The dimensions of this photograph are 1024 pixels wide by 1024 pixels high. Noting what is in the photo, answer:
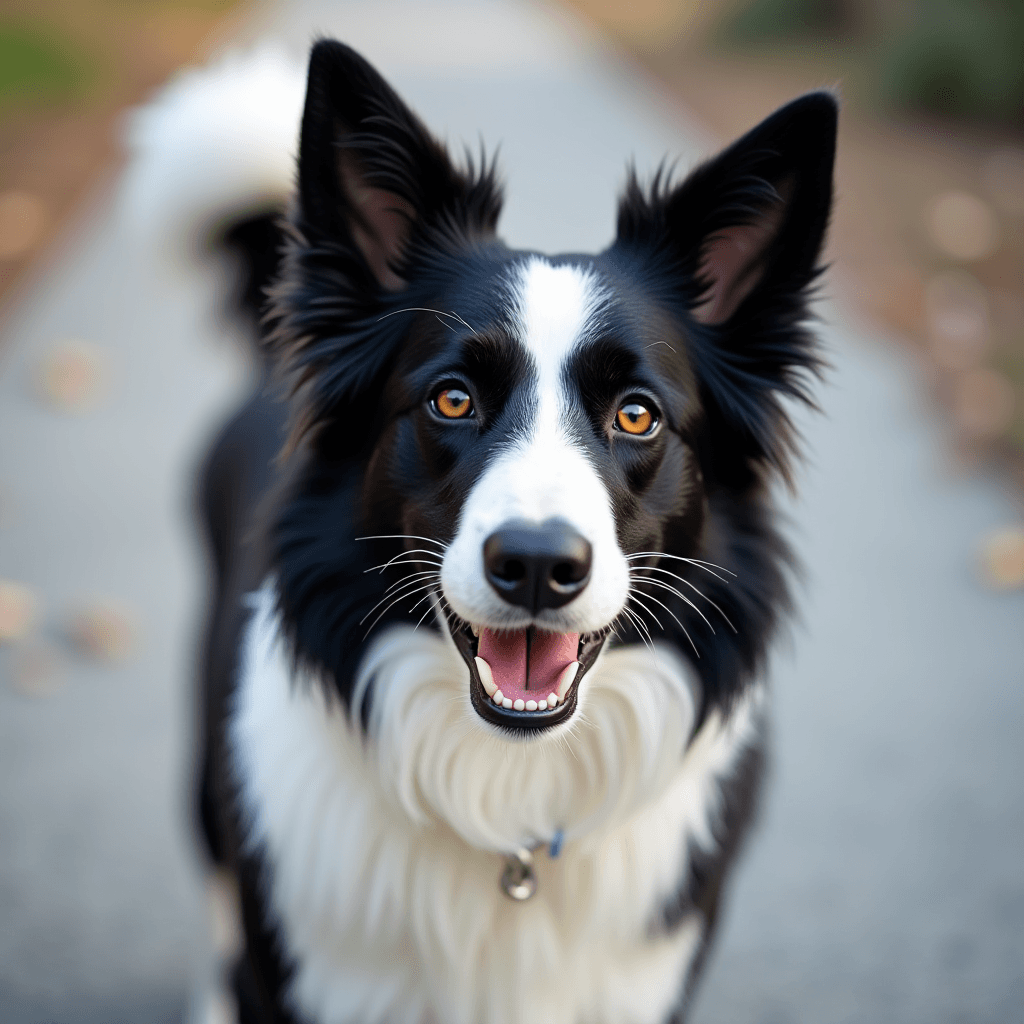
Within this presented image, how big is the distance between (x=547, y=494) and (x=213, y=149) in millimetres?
2109

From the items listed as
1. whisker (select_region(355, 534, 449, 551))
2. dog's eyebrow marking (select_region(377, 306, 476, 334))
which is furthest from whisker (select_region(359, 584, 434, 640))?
dog's eyebrow marking (select_region(377, 306, 476, 334))

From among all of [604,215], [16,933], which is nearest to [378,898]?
[16,933]

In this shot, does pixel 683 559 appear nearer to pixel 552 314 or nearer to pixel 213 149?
pixel 552 314

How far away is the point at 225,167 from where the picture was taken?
11.3ft

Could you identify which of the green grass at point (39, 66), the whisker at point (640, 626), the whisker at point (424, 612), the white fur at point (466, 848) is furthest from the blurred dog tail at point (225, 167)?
the green grass at point (39, 66)

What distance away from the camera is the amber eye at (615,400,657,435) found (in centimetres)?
226

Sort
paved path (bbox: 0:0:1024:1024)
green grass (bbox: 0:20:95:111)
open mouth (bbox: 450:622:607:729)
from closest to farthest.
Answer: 1. open mouth (bbox: 450:622:607:729)
2. paved path (bbox: 0:0:1024:1024)
3. green grass (bbox: 0:20:95:111)

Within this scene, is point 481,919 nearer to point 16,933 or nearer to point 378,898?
point 378,898

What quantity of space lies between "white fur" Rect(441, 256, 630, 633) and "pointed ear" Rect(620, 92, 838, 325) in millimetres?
401

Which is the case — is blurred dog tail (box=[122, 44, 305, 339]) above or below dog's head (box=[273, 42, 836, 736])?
above

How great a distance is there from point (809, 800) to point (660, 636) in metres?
1.82

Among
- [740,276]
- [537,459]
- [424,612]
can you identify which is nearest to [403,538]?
[424,612]

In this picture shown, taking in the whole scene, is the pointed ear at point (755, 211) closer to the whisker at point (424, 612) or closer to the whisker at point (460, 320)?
the whisker at point (460, 320)

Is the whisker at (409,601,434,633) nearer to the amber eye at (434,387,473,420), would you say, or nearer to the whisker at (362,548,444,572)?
the whisker at (362,548,444,572)
